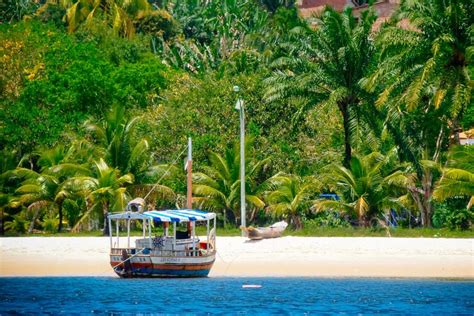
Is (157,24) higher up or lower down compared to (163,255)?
higher up

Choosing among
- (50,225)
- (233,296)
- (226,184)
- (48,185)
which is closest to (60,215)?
(50,225)

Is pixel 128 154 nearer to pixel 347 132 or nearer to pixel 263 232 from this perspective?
pixel 263 232

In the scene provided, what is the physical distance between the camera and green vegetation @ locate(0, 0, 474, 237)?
40781 millimetres

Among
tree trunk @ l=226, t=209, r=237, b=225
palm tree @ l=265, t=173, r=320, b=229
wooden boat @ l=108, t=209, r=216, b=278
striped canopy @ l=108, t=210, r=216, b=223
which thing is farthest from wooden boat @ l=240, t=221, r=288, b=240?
tree trunk @ l=226, t=209, r=237, b=225

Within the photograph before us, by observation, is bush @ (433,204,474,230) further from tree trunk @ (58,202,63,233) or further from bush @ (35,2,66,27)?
bush @ (35,2,66,27)

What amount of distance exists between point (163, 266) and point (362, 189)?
11.3 metres

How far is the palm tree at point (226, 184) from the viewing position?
143ft

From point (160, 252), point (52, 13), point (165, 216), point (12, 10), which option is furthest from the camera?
point (12, 10)

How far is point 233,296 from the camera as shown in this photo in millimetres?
30125

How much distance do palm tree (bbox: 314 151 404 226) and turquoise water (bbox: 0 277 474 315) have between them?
901 centimetres

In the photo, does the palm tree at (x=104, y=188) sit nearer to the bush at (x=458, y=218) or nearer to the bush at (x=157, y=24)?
the bush at (x=458, y=218)

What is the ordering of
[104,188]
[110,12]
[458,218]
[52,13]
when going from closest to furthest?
1. [458,218]
2. [104,188]
3. [110,12]
4. [52,13]

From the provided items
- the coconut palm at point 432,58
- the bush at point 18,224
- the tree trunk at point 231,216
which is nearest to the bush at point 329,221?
the tree trunk at point 231,216

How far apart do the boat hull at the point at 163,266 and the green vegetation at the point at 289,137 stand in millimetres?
7739
